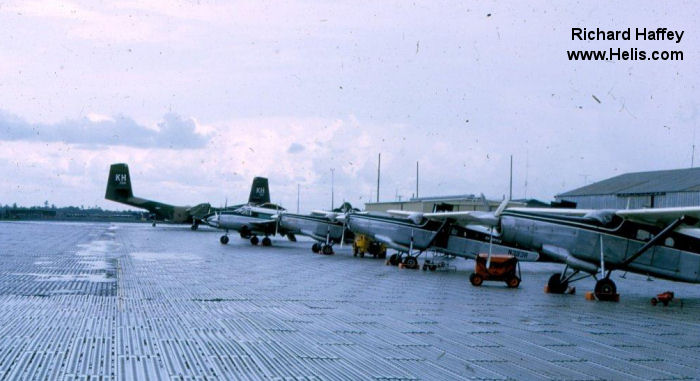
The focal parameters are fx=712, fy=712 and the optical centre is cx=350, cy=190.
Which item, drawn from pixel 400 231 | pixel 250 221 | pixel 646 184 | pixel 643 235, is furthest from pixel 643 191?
pixel 643 235

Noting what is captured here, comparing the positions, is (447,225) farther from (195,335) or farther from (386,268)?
(195,335)

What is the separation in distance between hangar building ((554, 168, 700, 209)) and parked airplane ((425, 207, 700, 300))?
1929 centimetres

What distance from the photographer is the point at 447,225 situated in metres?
29.7

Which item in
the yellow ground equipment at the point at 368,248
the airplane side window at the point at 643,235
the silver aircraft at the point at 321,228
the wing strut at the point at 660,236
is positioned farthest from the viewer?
the silver aircraft at the point at 321,228

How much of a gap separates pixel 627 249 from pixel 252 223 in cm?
3091

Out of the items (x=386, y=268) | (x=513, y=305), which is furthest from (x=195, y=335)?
(x=386, y=268)

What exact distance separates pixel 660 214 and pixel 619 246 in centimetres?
173

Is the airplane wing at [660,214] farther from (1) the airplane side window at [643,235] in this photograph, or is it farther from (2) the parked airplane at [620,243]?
(1) the airplane side window at [643,235]

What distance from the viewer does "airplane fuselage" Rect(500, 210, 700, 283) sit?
63.3 ft

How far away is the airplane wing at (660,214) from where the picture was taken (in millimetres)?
17812

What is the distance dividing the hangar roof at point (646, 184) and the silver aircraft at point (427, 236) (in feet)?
53.9

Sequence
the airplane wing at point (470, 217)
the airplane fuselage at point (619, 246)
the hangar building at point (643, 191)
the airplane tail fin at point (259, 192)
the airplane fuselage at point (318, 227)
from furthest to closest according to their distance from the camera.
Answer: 1. the airplane tail fin at point (259, 192)
2. the airplane fuselage at point (318, 227)
3. the hangar building at point (643, 191)
4. the airplane wing at point (470, 217)
5. the airplane fuselage at point (619, 246)

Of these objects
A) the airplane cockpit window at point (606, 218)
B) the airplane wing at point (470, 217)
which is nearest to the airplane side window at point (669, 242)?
the airplane cockpit window at point (606, 218)

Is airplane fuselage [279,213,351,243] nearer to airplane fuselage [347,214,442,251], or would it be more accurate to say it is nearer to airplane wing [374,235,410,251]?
airplane fuselage [347,214,442,251]
